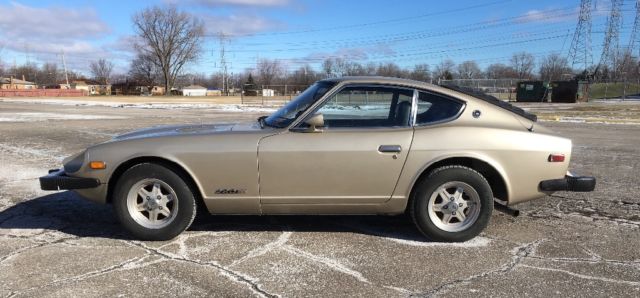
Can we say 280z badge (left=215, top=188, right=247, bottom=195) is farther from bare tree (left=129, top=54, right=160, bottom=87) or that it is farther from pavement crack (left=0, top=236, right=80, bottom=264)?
bare tree (left=129, top=54, right=160, bottom=87)

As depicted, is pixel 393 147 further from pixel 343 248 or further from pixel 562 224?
pixel 562 224

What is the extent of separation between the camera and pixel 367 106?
501cm

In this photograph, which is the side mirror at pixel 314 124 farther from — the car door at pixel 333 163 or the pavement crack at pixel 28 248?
the pavement crack at pixel 28 248

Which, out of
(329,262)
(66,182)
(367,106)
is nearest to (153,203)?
(66,182)

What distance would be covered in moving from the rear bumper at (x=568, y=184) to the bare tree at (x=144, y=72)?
10497cm

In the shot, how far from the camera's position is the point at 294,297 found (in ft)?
10.9

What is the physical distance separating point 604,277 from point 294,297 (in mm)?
2287

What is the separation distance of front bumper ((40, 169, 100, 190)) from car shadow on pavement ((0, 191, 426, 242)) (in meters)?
0.52

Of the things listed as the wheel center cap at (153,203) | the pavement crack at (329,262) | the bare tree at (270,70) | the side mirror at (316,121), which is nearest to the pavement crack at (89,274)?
the wheel center cap at (153,203)

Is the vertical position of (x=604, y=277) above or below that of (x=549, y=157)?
below

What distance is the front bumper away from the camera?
4.30 meters

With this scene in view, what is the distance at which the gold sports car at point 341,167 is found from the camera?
4.23 meters

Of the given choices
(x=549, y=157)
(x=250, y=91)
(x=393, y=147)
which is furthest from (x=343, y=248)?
(x=250, y=91)

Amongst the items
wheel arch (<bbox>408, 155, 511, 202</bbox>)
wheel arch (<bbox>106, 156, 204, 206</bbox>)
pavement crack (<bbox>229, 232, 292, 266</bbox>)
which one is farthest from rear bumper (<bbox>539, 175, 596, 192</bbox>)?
wheel arch (<bbox>106, 156, 204, 206</bbox>)
